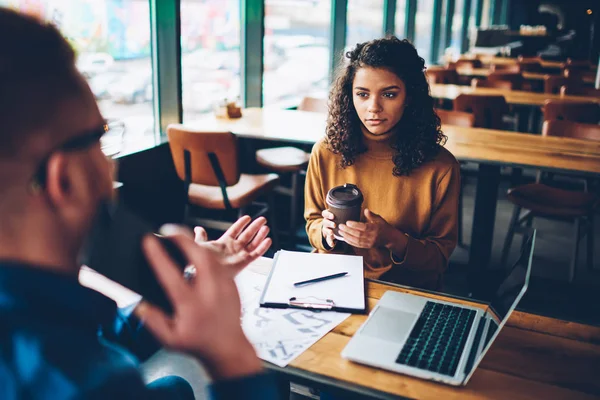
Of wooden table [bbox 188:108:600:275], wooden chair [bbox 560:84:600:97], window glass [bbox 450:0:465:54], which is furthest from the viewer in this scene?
window glass [bbox 450:0:465:54]

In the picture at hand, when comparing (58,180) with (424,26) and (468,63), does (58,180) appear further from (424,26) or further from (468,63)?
(424,26)

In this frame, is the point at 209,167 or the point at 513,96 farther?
the point at 513,96

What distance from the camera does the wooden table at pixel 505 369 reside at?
102cm

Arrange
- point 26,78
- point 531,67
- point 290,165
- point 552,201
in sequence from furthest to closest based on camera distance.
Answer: point 531,67
point 290,165
point 552,201
point 26,78

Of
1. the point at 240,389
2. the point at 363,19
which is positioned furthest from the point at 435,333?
the point at 363,19

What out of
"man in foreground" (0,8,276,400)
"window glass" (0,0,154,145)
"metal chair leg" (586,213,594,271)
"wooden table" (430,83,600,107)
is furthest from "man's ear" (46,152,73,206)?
"wooden table" (430,83,600,107)

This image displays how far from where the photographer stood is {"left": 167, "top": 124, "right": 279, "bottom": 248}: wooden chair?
3102mm

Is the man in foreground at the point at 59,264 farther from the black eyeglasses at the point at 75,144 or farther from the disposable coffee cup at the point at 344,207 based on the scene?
the disposable coffee cup at the point at 344,207

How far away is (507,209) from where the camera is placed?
16.1ft

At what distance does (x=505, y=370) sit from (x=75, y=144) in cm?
90

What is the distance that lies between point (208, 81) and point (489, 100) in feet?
7.69

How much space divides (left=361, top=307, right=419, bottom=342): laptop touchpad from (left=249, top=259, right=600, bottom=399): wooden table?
39 millimetres

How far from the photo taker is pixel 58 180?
23.2 inches

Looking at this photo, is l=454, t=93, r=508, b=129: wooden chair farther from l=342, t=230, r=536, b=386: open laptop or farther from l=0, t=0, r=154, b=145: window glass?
l=342, t=230, r=536, b=386: open laptop
